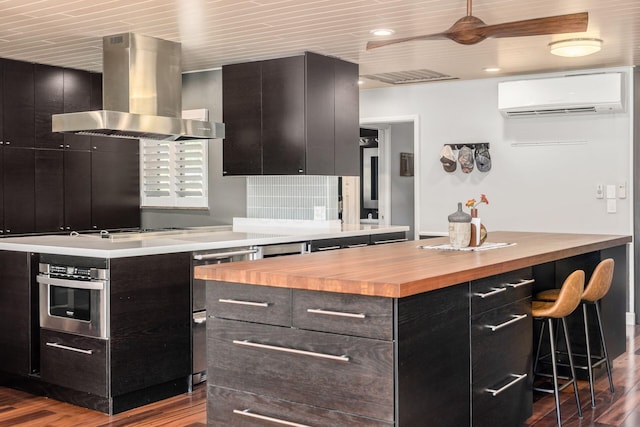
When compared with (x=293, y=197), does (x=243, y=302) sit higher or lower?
lower

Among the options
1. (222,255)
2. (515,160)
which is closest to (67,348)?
(222,255)

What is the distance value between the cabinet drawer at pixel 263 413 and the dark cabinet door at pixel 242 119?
3166 millimetres

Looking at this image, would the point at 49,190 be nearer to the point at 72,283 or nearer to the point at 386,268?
the point at 72,283

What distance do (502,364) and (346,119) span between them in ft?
10.6

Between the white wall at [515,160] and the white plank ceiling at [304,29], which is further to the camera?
the white wall at [515,160]

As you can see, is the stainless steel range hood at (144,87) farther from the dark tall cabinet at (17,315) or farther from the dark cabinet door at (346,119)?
the dark cabinet door at (346,119)

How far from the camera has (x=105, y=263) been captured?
3.80 meters

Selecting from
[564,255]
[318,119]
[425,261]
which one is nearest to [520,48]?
[318,119]

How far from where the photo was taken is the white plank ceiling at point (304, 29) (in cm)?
428

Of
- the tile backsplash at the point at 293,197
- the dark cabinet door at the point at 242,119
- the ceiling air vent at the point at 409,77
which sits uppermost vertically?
the ceiling air vent at the point at 409,77

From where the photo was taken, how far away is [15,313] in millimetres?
4230

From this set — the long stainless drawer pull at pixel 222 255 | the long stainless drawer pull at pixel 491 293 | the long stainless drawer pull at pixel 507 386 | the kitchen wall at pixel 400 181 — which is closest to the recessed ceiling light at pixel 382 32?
the long stainless drawer pull at pixel 222 255

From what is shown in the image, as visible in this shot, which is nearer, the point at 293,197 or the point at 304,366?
the point at 304,366

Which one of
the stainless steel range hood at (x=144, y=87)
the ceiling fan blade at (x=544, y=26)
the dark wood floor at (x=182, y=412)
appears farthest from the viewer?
the stainless steel range hood at (x=144, y=87)
